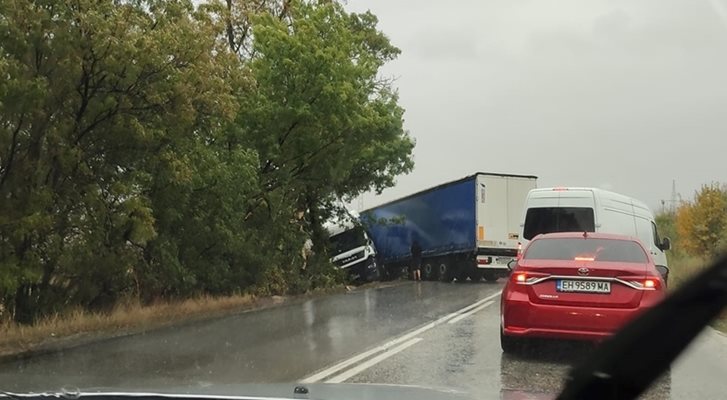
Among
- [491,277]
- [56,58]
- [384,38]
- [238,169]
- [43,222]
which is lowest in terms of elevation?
[491,277]

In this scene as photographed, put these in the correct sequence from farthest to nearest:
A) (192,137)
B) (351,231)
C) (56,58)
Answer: (351,231), (192,137), (56,58)

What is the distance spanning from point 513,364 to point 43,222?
7283mm

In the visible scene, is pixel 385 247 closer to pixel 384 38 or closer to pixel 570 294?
pixel 384 38

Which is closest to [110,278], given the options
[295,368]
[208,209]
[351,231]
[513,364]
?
[208,209]

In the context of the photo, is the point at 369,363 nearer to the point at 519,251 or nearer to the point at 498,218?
the point at 519,251

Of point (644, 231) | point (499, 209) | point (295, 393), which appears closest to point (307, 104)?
point (644, 231)

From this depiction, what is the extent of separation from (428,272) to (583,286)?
871 inches

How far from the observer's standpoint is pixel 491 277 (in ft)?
94.4

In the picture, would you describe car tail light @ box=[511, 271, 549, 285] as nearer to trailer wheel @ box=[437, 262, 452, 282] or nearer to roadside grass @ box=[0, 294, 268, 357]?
roadside grass @ box=[0, 294, 268, 357]

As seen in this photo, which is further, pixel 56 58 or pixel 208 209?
pixel 208 209

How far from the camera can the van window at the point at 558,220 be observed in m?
18.6

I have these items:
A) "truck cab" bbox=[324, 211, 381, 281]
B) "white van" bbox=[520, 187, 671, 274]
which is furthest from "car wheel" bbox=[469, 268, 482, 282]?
"white van" bbox=[520, 187, 671, 274]

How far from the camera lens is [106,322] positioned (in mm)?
13375

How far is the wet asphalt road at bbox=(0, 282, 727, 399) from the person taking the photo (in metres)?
8.27
